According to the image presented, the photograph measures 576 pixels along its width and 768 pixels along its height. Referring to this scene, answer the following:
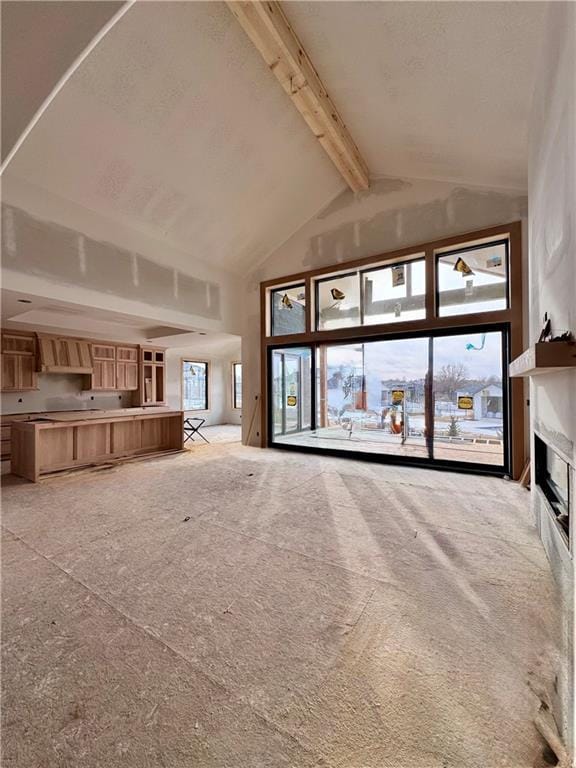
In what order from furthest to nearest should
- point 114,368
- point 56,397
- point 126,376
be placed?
point 126,376, point 114,368, point 56,397

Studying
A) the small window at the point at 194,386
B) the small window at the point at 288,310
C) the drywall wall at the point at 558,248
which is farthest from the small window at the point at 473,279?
the small window at the point at 194,386

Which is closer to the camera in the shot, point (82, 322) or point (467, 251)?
point (467, 251)

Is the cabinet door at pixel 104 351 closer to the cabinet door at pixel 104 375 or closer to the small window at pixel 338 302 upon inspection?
the cabinet door at pixel 104 375

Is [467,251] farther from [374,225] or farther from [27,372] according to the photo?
[27,372]

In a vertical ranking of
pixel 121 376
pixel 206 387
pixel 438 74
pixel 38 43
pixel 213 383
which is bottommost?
pixel 206 387

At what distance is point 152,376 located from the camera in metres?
9.12

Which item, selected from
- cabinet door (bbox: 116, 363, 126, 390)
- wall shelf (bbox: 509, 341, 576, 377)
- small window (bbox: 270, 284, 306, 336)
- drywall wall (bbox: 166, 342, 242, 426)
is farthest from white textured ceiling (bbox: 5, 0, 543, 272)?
drywall wall (bbox: 166, 342, 242, 426)

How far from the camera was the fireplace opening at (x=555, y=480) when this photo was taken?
2.05 meters

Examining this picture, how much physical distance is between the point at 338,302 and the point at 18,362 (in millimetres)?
6273

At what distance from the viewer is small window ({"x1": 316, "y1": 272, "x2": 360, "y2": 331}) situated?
239 inches

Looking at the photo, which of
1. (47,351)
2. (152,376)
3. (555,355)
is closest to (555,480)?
(555,355)

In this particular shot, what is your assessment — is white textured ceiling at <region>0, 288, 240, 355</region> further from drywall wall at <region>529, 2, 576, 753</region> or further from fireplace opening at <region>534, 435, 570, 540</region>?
fireplace opening at <region>534, 435, 570, 540</region>

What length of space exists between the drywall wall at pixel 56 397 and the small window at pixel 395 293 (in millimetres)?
6509

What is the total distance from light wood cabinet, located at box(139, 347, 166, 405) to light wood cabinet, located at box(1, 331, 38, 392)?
2.38 metres
